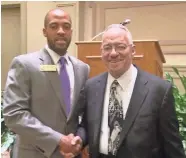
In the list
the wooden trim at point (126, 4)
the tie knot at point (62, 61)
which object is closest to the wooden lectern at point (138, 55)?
the tie knot at point (62, 61)

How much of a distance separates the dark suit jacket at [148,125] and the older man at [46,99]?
162 mm

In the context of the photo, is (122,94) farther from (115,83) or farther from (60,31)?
(60,31)

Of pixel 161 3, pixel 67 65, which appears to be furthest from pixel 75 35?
pixel 67 65

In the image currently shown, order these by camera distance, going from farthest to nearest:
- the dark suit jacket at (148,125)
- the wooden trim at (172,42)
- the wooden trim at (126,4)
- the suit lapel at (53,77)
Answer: the wooden trim at (126,4)
the wooden trim at (172,42)
the suit lapel at (53,77)
the dark suit jacket at (148,125)

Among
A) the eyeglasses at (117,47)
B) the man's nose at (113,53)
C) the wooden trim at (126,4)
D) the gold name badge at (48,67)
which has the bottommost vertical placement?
the gold name badge at (48,67)

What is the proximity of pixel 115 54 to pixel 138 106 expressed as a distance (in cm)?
29

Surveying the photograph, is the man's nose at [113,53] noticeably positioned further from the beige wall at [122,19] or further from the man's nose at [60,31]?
the beige wall at [122,19]

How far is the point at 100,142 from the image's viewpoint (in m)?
1.97

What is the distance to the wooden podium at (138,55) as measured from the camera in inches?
105

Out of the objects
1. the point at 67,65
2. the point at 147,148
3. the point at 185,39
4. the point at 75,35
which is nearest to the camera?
the point at 147,148

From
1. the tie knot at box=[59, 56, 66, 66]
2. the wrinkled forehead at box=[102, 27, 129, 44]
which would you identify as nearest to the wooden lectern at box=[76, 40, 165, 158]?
the tie knot at box=[59, 56, 66, 66]

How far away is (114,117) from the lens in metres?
1.96

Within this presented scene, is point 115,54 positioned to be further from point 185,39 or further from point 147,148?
point 185,39

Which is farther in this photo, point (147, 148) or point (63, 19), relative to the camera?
point (63, 19)
